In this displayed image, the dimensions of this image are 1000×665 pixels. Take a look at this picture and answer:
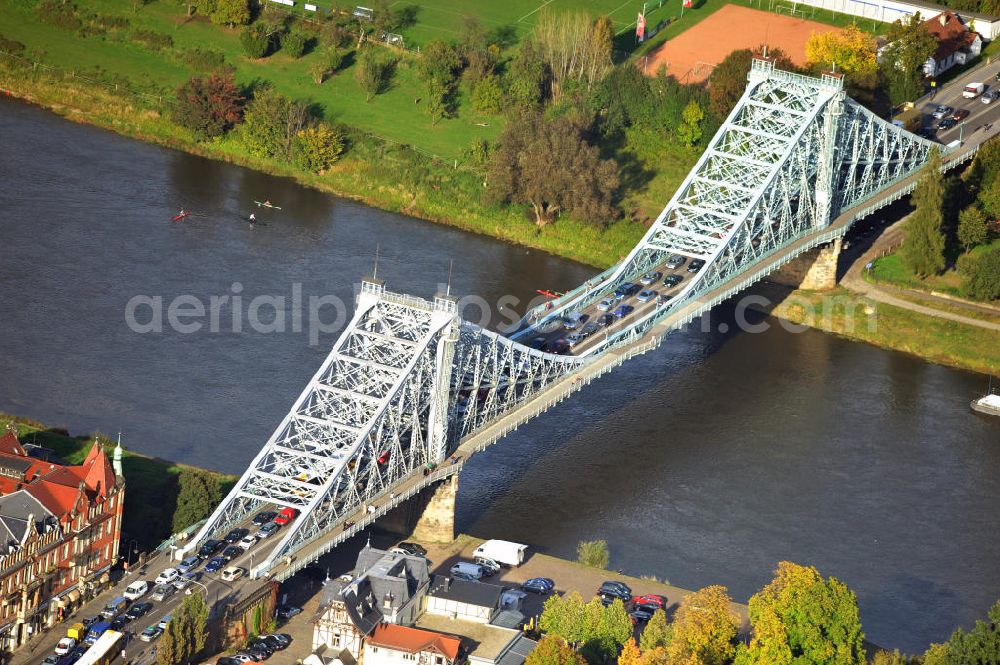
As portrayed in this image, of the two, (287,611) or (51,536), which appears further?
(287,611)

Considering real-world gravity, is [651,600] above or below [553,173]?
below

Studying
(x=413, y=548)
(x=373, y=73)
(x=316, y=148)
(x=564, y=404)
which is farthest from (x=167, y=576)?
(x=373, y=73)

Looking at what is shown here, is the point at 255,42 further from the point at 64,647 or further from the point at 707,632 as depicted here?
the point at 707,632

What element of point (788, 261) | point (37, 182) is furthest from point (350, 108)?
point (788, 261)

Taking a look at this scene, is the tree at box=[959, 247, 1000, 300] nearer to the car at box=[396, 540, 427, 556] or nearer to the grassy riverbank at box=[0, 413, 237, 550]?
the car at box=[396, 540, 427, 556]

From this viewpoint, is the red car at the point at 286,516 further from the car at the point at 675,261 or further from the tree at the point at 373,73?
the tree at the point at 373,73

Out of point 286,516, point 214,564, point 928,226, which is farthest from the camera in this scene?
point 928,226

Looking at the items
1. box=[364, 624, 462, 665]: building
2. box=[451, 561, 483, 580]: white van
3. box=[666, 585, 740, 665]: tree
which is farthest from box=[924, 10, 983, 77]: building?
box=[364, 624, 462, 665]: building
